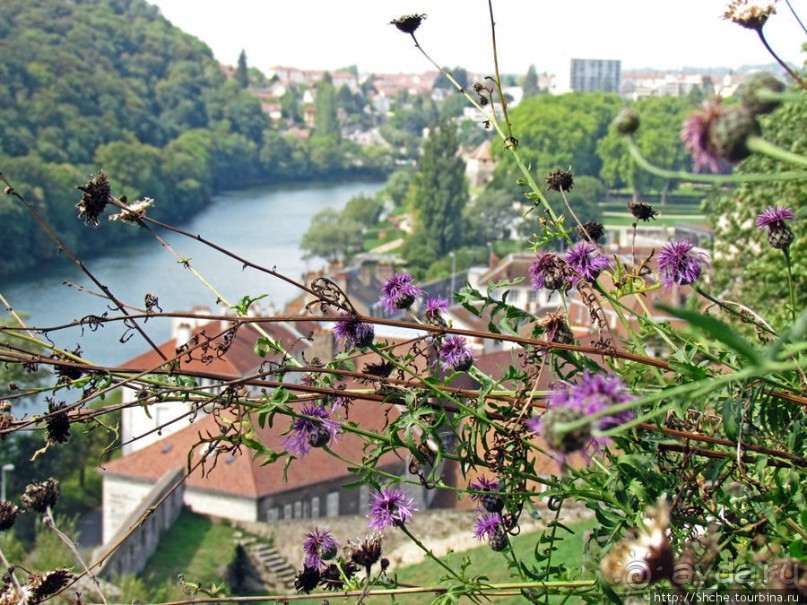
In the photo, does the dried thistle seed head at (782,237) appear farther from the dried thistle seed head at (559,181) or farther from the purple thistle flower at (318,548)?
the purple thistle flower at (318,548)

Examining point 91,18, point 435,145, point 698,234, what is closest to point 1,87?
point 435,145

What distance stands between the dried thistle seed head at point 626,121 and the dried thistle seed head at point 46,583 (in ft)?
4.44

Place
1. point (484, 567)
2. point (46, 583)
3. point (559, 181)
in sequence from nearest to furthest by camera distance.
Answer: point (46, 583), point (559, 181), point (484, 567)

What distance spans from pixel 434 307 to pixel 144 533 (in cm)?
2267

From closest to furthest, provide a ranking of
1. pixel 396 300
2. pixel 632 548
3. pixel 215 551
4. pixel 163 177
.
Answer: pixel 632 548
pixel 396 300
pixel 215 551
pixel 163 177

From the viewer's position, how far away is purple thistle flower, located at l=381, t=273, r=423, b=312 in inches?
101

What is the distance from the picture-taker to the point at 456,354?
2.52 m

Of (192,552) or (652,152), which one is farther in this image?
(652,152)

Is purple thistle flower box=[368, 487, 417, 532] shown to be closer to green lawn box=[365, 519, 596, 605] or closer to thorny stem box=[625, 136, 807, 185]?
thorny stem box=[625, 136, 807, 185]

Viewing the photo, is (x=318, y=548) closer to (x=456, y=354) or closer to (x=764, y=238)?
(x=456, y=354)

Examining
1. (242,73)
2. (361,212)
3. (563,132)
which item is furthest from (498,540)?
(242,73)

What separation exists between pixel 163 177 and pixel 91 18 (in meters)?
48.5

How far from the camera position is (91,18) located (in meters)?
122

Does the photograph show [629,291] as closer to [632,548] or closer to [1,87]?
[632,548]
